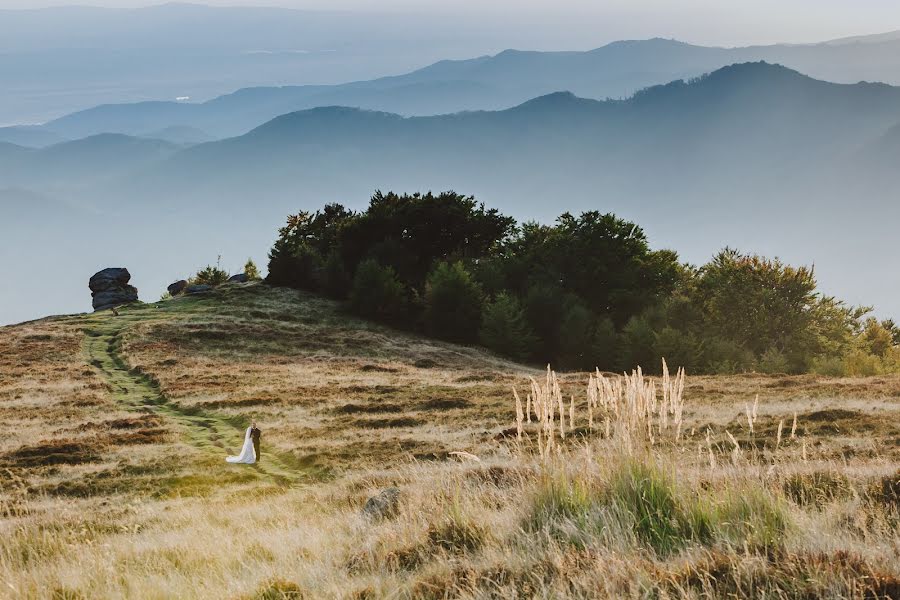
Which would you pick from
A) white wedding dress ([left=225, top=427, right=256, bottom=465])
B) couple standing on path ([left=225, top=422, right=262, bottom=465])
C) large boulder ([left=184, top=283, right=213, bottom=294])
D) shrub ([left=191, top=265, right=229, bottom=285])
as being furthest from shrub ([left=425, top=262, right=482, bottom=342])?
white wedding dress ([left=225, top=427, right=256, bottom=465])

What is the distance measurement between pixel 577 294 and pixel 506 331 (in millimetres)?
13870

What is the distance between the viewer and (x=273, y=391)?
1527 inches

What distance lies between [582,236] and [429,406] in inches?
1964

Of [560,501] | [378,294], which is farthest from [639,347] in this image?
[560,501]

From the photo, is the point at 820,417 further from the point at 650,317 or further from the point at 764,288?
the point at 764,288

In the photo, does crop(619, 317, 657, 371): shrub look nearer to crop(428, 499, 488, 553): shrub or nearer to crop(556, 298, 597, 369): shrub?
crop(556, 298, 597, 369): shrub

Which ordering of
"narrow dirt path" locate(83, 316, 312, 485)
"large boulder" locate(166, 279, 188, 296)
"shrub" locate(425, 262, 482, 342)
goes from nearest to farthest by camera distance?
"narrow dirt path" locate(83, 316, 312, 485) → "shrub" locate(425, 262, 482, 342) → "large boulder" locate(166, 279, 188, 296)

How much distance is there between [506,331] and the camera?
217 feet

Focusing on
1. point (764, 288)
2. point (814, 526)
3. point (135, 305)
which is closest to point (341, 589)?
point (814, 526)

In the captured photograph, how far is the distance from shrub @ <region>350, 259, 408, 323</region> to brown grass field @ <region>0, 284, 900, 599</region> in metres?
25.5

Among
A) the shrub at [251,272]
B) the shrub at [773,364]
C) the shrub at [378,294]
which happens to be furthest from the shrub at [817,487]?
the shrub at [251,272]

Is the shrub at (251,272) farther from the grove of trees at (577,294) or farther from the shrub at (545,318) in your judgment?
the shrub at (545,318)

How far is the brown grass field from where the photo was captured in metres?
6.68

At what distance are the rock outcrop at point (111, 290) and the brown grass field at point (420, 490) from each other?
38127 millimetres
